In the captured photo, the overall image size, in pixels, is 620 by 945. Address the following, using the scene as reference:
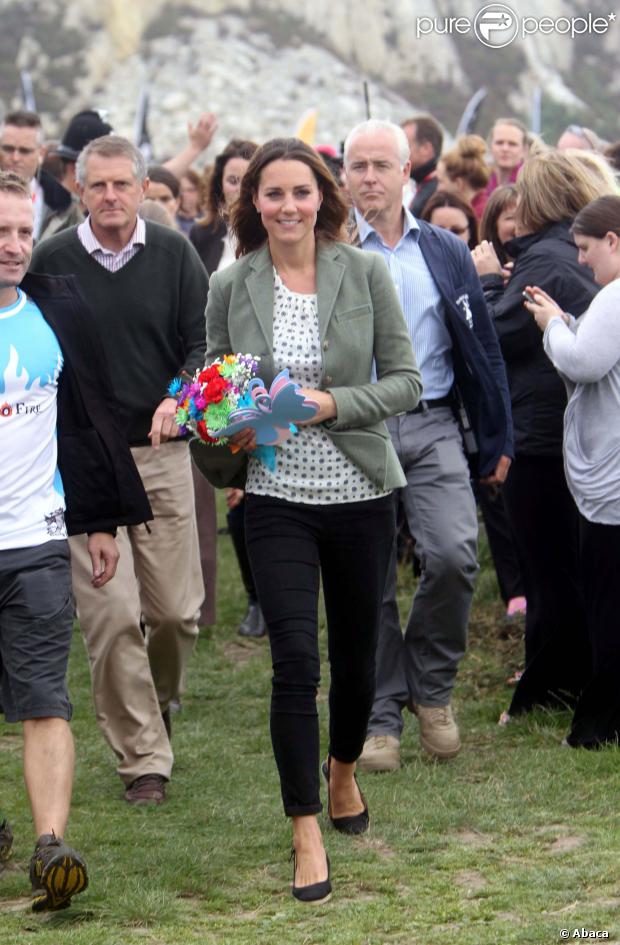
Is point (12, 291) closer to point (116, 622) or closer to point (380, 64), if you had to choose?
point (116, 622)

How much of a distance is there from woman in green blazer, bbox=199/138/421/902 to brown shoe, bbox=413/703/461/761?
3.90ft

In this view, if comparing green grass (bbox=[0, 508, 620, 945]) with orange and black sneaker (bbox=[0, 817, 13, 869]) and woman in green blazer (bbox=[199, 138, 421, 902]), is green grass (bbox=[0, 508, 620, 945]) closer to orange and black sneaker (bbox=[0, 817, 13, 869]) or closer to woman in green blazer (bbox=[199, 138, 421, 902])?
orange and black sneaker (bbox=[0, 817, 13, 869])

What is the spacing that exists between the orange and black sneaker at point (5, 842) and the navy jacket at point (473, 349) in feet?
8.06

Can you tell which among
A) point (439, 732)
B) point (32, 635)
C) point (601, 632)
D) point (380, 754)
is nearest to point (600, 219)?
point (601, 632)

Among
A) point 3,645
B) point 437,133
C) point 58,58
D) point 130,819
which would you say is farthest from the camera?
point 58,58

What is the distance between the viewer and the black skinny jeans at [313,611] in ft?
16.7

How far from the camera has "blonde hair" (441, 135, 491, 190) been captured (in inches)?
431

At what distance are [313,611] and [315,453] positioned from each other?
521 mm

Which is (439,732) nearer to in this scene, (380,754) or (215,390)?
(380,754)

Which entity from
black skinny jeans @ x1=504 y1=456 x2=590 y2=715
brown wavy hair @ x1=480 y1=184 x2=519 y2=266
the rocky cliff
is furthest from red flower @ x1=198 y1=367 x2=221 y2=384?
the rocky cliff

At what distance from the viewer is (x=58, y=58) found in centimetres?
6209

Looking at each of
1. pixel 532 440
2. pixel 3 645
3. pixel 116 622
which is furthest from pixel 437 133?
pixel 3 645

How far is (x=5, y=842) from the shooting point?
5.51 metres

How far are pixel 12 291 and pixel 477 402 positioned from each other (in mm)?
2160
